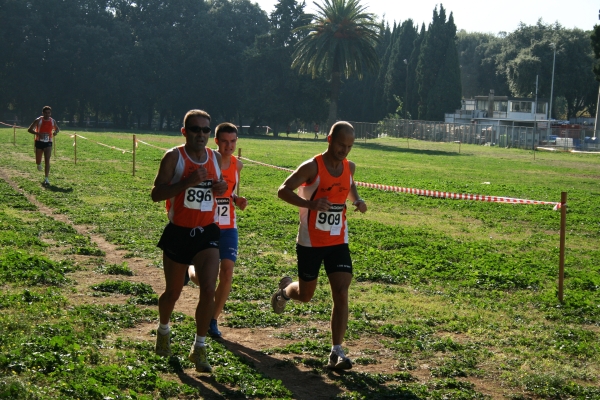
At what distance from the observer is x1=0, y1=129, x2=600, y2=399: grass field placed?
5.79 meters

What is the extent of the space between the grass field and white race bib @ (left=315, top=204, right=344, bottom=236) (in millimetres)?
1112

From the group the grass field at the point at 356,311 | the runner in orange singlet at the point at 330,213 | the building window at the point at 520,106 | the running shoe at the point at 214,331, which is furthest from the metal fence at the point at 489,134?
the runner in orange singlet at the point at 330,213

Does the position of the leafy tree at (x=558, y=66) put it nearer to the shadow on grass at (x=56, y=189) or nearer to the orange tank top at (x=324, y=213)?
the shadow on grass at (x=56, y=189)

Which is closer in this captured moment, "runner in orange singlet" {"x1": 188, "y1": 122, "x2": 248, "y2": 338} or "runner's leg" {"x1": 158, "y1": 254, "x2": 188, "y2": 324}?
"runner's leg" {"x1": 158, "y1": 254, "x2": 188, "y2": 324}

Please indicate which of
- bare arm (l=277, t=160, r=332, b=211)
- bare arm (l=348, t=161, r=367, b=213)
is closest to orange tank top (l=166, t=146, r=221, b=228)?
bare arm (l=277, t=160, r=332, b=211)

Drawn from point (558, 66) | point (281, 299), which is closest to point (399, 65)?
point (558, 66)

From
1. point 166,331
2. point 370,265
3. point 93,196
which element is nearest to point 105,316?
point 166,331

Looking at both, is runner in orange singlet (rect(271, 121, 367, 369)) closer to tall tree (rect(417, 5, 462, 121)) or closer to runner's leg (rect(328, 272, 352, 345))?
runner's leg (rect(328, 272, 352, 345))

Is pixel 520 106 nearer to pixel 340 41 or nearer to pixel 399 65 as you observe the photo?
pixel 399 65

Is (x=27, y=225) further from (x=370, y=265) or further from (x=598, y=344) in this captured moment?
(x=598, y=344)

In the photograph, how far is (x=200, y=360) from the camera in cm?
593

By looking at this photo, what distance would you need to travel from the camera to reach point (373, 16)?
71.4 metres

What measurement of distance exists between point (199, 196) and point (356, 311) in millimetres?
2877

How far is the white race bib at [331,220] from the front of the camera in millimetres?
6445
